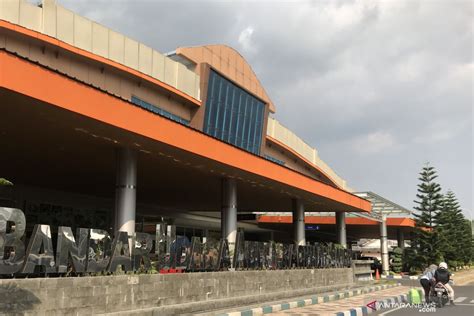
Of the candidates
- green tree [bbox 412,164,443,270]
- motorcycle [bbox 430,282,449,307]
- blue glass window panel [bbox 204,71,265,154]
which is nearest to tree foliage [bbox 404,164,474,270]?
green tree [bbox 412,164,443,270]

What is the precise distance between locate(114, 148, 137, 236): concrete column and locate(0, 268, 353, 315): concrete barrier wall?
8.14 ft

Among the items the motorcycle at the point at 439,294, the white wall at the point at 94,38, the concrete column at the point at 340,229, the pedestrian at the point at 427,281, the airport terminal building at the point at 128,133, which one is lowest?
the motorcycle at the point at 439,294

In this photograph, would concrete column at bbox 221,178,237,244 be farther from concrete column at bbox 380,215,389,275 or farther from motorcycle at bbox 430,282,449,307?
concrete column at bbox 380,215,389,275

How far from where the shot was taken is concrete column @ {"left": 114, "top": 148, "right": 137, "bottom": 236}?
14695mm

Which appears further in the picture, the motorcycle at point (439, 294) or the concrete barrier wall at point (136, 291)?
the motorcycle at point (439, 294)

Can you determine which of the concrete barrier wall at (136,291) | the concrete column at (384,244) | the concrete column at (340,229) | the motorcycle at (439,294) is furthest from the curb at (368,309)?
the concrete column at (384,244)

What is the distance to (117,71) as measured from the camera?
76.3 feet

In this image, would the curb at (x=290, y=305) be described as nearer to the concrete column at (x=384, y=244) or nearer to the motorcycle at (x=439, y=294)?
the motorcycle at (x=439, y=294)

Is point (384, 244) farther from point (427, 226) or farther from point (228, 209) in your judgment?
point (228, 209)

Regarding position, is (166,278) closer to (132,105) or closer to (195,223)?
(132,105)

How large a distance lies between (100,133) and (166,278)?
4.05 meters

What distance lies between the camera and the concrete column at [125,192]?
1470 centimetres

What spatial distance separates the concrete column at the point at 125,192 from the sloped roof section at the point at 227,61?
1492cm

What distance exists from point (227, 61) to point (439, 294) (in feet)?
73.1
